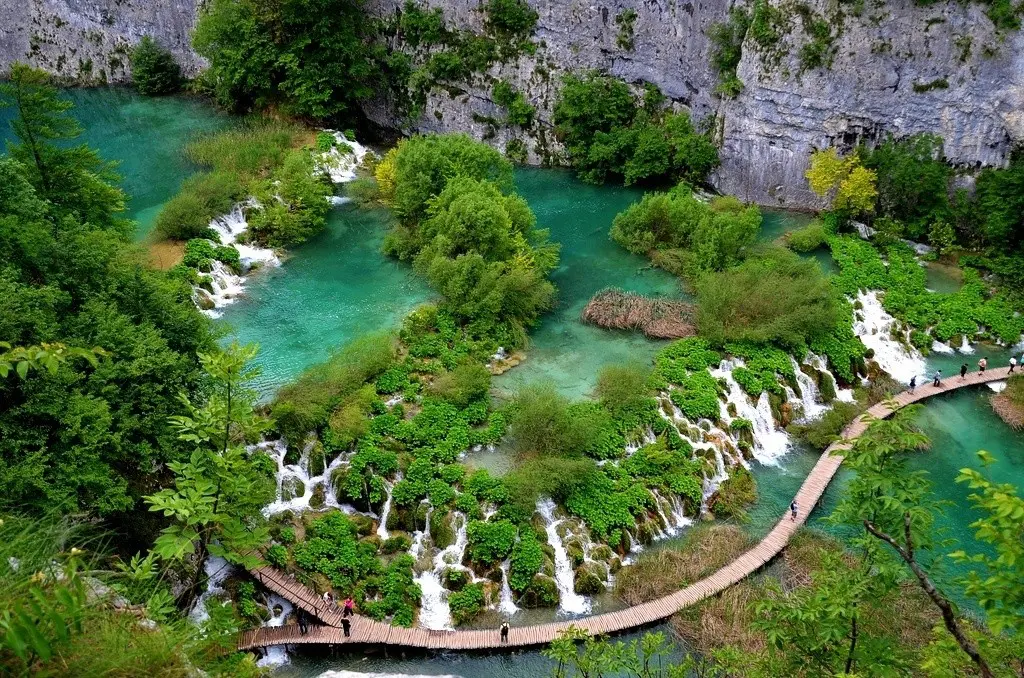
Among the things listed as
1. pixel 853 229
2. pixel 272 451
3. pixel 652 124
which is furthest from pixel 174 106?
pixel 853 229

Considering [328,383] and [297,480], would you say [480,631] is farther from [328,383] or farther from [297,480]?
[328,383]

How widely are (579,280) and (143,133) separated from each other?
24394 millimetres

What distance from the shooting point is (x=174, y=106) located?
42625mm

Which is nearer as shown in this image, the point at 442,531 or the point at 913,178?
the point at 442,531

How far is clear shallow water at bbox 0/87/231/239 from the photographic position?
32469 mm

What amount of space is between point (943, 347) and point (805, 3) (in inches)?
561

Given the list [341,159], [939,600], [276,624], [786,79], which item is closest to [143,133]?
[341,159]

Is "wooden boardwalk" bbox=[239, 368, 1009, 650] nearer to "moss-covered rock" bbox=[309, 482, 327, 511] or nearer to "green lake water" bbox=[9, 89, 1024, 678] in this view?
"green lake water" bbox=[9, 89, 1024, 678]

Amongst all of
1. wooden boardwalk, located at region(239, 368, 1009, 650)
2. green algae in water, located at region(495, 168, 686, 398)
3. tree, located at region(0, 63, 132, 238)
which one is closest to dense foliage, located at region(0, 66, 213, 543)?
tree, located at region(0, 63, 132, 238)

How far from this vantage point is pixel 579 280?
28.4m

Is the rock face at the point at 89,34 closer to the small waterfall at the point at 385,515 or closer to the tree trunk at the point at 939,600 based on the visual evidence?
the small waterfall at the point at 385,515

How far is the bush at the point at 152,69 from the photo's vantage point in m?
44.2

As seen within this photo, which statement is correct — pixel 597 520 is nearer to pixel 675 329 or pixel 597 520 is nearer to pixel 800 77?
pixel 675 329

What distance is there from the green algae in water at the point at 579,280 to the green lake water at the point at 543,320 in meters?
0.04
